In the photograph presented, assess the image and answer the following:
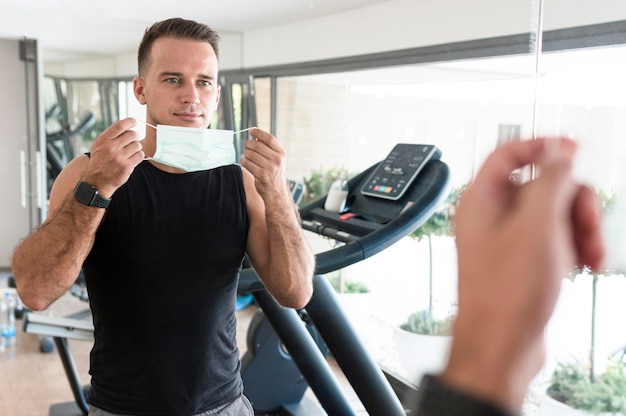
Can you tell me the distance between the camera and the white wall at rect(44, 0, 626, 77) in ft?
9.32

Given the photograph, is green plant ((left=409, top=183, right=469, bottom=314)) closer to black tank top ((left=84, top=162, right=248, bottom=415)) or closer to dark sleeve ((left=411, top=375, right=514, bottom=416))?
black tank top ((left=84, top=162, right=248, bottom=415))

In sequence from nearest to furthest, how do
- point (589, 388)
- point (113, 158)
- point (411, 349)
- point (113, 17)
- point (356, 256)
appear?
point (113, 158) < point (356, 256) < point (589, 388) < point (411, 349) < point (113, 17)

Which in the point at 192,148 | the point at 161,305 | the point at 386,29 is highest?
the point at 386,29

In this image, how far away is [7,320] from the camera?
511 centimetres

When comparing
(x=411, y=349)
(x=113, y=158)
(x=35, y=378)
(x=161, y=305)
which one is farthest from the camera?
(x=411, y=349)

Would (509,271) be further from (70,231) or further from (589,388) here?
(589,388)

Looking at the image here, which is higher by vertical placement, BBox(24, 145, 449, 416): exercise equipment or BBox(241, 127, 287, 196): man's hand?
BBox(241, 127, 287, 196): man's hand

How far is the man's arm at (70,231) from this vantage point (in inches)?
61.4

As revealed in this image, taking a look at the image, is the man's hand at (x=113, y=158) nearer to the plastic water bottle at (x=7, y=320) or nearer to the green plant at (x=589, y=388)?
the green plant at (x=589, y=388)

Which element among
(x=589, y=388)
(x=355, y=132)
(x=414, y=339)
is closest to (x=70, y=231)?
(x=589, y=388)

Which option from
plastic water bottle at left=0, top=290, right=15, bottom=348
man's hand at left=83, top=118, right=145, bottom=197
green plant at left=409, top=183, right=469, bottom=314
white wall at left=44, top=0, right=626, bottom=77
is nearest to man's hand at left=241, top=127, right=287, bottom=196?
man's hand at left=83, top=118, right=145, bottom=197

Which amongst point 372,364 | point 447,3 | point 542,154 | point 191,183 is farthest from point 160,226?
point 447,3

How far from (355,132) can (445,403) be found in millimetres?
4629

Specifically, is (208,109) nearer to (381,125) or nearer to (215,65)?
(215,65)
